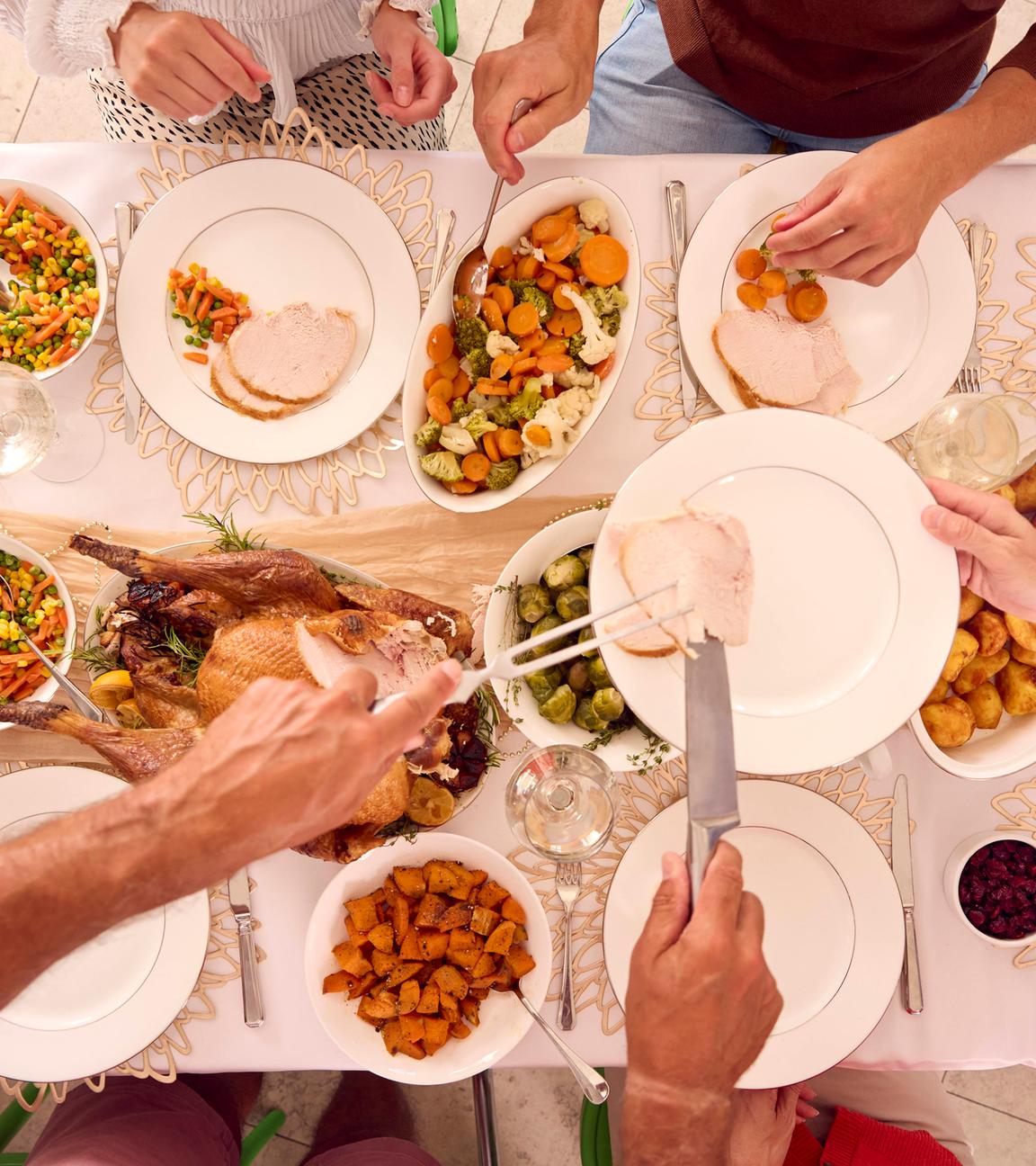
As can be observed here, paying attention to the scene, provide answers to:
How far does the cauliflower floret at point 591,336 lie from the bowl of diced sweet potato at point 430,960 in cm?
85

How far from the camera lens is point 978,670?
1420 mm

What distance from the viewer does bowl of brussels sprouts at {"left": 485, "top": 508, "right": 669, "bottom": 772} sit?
135 cm

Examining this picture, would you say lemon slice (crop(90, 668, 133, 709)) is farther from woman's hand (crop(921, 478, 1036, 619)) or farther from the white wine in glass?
woman's hand (crop(921, 478, 1036, 619))

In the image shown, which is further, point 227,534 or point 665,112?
point 665,112

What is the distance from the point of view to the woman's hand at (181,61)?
1.41 metres

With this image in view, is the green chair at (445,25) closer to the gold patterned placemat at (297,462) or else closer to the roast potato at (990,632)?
the gold patterned placemat at (297,462)

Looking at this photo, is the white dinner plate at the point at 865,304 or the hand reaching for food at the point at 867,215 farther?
the white dinner plate at the point at 865,304

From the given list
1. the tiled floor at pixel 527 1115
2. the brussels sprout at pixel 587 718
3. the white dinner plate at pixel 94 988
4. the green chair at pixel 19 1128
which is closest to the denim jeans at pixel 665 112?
the brussels sprout at pixel 587 718

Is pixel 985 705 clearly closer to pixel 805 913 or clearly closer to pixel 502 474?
pixel 805 913

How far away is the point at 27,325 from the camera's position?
1.48 metres

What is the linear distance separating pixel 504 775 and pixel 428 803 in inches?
6.1

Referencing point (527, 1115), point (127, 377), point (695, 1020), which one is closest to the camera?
point (695, 1020)

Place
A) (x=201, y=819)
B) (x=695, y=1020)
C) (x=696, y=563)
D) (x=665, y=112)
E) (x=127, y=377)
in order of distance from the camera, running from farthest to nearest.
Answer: (x=665, y=112), (x=127, y=377), (x=696, y=563), (x=695, y=1020), (x=201, y=819)

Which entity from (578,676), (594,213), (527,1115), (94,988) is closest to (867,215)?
(594,213)
